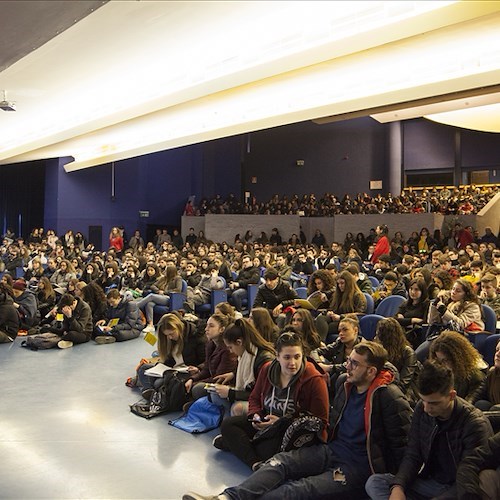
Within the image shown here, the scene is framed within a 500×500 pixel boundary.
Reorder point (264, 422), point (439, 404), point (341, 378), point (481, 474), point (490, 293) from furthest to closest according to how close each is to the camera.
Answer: point (490, 293)
point (341, 378)
point (264, 422)
point (439, 404)
point (481, 474)

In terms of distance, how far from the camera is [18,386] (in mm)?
5547

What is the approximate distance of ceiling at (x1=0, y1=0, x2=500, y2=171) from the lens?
185 inches

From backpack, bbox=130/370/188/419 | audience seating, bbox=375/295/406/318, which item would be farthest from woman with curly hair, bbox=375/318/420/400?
audience seating, bbox=375/295/406/318

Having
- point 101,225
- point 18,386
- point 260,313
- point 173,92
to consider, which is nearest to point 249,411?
Answer: point 260,313

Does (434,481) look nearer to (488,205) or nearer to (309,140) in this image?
(488,205)

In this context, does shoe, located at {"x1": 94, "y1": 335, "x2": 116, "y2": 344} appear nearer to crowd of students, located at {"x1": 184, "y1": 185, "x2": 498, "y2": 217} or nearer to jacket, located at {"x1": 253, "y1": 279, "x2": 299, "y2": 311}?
Answer: jacket, located at {"x1": 253, "y1": 279, "x2": 299, "y2": 311}

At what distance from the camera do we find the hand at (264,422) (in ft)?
11.3

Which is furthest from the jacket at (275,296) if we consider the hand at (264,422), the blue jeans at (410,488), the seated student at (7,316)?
the blue jeans at (410,488)

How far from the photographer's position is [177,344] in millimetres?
5125

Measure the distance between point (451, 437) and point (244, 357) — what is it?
6.13ft

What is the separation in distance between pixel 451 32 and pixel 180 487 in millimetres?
5799

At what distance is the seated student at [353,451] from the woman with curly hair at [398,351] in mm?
643

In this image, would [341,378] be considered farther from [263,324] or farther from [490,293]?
[490,293]

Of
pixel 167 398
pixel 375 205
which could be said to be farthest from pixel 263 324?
pixel 375 205
